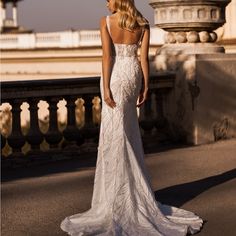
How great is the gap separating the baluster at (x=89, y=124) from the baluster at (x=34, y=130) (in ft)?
1.99

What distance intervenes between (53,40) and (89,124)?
2077 centimetres

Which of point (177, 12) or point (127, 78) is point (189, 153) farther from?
point (127, 78)

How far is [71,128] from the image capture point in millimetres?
7605

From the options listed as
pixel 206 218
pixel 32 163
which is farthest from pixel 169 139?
pixel 206 218

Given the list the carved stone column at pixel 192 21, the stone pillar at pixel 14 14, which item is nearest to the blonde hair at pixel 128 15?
the carved stone column at pixel 192 21

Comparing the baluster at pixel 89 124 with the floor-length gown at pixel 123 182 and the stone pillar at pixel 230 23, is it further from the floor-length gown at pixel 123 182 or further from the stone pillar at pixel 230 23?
the stone pillar at pixel 230 23

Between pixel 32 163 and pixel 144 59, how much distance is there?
120 inches

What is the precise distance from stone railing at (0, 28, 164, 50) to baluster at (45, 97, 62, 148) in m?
18.4

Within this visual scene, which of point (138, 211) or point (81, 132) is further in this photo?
point (81, 132)

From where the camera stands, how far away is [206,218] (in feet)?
16.2

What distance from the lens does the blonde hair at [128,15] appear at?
434 cm

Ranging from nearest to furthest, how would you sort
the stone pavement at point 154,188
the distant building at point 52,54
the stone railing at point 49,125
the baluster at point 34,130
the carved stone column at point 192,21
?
the stone pavement at point 154,188, the stone railing at point 49,125, the baluster at point 34,130, the carved stone column at point 192,21, the distant building at point 52,54

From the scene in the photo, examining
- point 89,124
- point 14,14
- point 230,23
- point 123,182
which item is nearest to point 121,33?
point 123,182

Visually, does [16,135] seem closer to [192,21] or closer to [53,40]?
[192,21]
